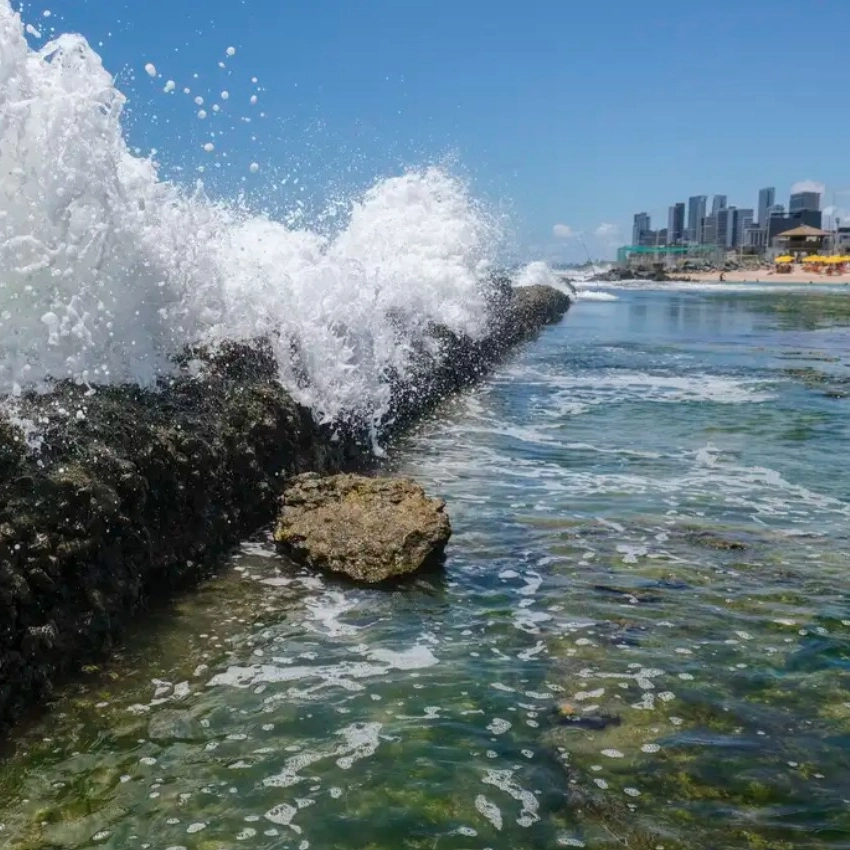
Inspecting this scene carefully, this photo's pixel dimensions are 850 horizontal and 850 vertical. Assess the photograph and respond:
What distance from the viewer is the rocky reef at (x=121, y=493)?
4074 millimetres

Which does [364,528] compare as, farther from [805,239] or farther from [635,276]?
[805,239]

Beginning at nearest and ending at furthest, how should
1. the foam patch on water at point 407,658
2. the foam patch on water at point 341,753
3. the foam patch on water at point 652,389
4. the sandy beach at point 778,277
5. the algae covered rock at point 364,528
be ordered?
the foam patch on water at point 341,753 < the foam patch on water at point 407,658 < the algae covered rock at point 364,528 < the foam patch on water at point 652,389 < the sandy beach at point 778,277

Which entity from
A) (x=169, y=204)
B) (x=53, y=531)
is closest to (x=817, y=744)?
(x=53, y=531)

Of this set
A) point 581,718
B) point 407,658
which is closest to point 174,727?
point 407,658

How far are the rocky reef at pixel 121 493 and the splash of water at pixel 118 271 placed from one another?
0.29 metres

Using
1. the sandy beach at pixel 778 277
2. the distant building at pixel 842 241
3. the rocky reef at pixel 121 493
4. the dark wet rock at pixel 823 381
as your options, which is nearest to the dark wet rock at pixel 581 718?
the rocky reef at pixel 121 493

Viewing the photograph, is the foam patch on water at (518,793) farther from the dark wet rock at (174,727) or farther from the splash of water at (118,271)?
the splash of water at (118,271)

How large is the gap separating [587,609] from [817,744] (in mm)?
1581

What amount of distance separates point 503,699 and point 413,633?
2.74 feet

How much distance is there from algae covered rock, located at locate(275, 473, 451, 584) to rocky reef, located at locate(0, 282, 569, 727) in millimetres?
477

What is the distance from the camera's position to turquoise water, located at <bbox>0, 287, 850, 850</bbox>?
3.27 m

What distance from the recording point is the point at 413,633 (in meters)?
4.82

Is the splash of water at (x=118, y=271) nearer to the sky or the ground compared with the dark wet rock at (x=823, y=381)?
nearer to the sky

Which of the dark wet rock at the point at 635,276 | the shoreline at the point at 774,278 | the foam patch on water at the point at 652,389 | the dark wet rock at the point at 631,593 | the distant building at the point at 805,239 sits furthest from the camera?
the distant building at the point at 805,239
